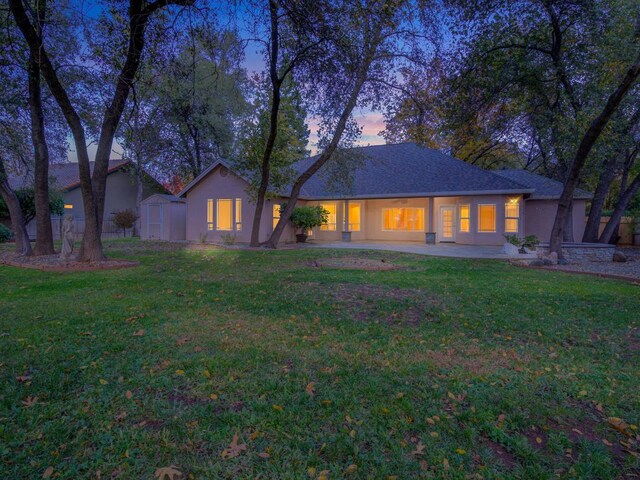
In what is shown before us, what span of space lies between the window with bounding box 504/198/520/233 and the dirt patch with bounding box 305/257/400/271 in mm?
8731

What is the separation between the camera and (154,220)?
67.4ft

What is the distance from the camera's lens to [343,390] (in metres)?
3.07

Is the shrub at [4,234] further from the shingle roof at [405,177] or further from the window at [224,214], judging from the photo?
the shingle roof at [405,177]

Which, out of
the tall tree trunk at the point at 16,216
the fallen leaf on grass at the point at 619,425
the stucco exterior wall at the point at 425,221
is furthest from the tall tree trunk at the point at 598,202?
the tall tree trunk at the point at 16,216

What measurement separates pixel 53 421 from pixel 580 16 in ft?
48.1

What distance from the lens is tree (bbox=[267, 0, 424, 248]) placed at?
24.2 ft

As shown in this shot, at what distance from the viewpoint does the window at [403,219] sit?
2034 centimetres

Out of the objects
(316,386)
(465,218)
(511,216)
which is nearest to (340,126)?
(465,218)

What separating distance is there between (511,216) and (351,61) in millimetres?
12206

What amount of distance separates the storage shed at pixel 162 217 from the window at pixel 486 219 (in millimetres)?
15040

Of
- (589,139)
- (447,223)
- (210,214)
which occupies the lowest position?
(447,223)

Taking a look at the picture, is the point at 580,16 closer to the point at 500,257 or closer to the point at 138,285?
the point at 500,257

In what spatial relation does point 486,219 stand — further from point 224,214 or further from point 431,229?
point 224,214

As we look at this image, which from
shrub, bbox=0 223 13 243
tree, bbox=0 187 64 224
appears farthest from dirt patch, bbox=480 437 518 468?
shrub, bbox=0 223 13 243
